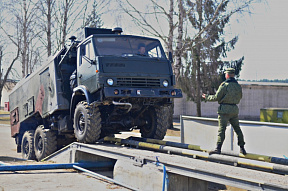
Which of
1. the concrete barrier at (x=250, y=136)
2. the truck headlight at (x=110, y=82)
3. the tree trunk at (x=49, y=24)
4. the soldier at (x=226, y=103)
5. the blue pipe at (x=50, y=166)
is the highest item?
the tree trunk at (x=49, y=24)

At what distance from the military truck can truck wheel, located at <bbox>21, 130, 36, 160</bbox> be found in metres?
0.63

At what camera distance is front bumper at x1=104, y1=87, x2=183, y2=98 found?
8.92m

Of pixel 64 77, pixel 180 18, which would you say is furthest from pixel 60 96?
pixel 180 18

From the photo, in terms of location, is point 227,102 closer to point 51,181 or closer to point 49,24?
point 51,181

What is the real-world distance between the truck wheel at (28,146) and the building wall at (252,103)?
24.9 metres

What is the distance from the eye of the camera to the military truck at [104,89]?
9.25 metres

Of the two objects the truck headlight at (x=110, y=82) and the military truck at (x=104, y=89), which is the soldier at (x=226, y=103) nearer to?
the military truck at (x=104, y=89)

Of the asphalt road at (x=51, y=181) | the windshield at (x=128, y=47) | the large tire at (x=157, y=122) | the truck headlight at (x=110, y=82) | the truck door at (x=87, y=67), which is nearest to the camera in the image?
the asphalt road at (x=51, y=181)

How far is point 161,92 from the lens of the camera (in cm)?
947

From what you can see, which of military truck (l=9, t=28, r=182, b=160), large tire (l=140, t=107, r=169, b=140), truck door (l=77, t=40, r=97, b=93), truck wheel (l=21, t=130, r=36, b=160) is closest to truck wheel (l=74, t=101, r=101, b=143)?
military truck (l=9, t=28, r=182, b=160)

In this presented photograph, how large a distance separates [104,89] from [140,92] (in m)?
0.81

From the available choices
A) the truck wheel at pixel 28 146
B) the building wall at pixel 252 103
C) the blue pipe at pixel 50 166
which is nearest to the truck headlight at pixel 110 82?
the blue pipe at pixel 50 166

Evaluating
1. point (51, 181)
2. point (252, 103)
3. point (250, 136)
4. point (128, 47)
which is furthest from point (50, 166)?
point (252, 103)

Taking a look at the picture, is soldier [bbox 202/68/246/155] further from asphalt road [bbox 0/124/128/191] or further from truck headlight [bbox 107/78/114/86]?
truck headlight [bbox 107/78/114/86]
